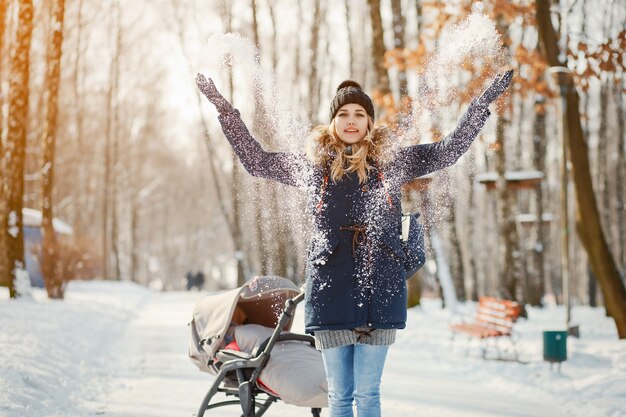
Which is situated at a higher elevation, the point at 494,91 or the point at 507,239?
the point at 494,91

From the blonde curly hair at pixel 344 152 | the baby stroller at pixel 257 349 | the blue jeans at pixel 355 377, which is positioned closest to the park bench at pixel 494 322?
the baby stroller at pixel 257 349

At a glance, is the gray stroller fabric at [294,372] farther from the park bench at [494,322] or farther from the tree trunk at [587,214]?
the tree trunk at [587,214]

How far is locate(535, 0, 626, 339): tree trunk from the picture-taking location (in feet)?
37.0

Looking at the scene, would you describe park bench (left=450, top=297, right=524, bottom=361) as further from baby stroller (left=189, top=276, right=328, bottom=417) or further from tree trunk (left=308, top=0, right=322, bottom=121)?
tree trunk (left=308, top=0, right=322, bottom=121)

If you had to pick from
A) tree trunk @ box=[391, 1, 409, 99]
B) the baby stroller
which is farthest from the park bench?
tree trunk @ box=[391, 1, 409, 99]

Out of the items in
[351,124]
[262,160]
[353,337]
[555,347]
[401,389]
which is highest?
[351,124]

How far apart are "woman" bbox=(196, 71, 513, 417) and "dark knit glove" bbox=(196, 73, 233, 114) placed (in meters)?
0.54

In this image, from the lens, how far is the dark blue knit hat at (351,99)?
3746 millimetres

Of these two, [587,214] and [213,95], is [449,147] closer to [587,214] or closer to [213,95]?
[213,95]

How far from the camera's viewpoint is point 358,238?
362 cm

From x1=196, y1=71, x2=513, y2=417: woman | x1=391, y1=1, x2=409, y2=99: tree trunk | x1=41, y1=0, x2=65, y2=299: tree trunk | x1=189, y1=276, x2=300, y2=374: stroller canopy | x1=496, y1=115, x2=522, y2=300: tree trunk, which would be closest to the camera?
x1=196, y1=71, x2=513, y2=417: woman

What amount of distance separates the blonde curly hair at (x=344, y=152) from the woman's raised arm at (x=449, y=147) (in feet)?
0.36

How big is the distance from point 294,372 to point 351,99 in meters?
1.70

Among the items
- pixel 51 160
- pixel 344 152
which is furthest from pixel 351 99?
pixel 51 160
